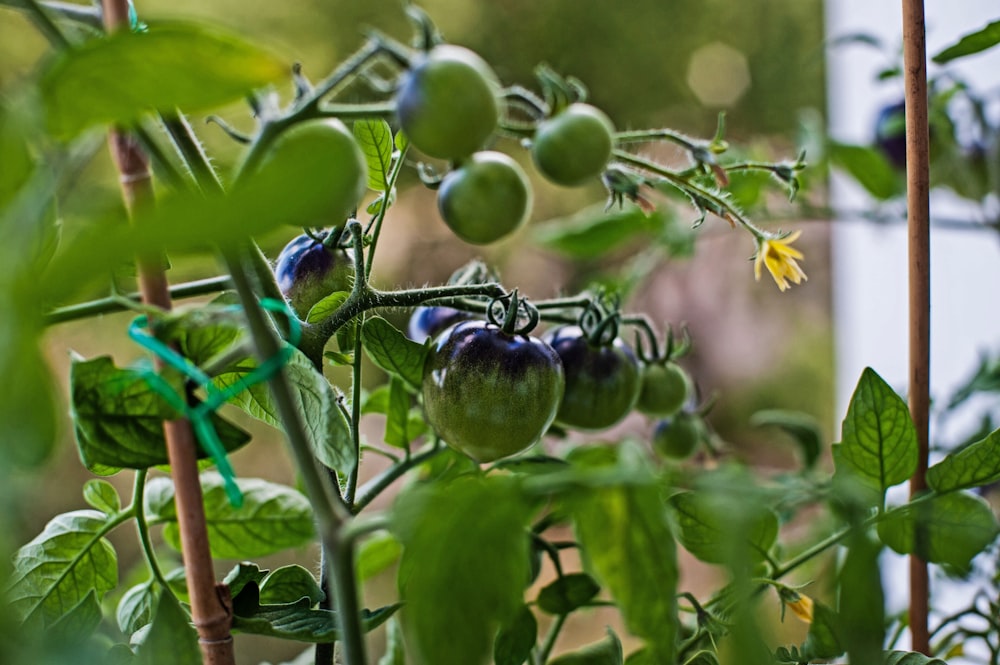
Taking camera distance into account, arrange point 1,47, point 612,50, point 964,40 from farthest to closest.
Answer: point 612,50
point 1,47
point 964,40

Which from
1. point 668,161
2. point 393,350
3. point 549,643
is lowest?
point 549,643

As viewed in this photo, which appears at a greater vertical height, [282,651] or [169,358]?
[169,358]

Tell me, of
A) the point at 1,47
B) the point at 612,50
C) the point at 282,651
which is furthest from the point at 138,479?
the point at 612,50

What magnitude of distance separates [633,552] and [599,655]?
0.47 feet

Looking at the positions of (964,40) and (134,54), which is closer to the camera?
(134,54)

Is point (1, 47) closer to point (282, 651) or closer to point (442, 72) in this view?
point (282, 651)

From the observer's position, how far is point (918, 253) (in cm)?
25

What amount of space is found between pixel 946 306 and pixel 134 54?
0.60 m

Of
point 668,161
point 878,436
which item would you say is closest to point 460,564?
point 878,436

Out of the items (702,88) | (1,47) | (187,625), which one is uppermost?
(702,88)

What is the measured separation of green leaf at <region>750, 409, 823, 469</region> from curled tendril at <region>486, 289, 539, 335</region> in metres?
0.17

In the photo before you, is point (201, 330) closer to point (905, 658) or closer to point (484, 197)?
point (484, 197)

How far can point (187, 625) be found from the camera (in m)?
0.19

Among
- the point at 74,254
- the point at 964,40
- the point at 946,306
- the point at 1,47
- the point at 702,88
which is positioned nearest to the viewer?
the point at 74,254
